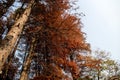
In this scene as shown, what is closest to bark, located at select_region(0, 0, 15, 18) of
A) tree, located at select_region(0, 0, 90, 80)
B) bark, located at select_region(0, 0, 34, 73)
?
tree, located at select_region(0, 0, 90, 80)

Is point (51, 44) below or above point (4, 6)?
below

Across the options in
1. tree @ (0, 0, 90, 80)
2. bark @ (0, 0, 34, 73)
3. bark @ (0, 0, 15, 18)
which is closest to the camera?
bark @ (0, 0, 34, 73)

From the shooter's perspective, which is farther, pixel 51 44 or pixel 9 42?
pixel 51 44

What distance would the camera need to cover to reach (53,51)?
68.2ft

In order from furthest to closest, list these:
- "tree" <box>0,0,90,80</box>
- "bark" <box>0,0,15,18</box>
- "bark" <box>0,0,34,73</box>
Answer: "bark" <box>0,0,15,18</box>, "tree" <box>0,0,90,80</box>, "bark" <box>0,0,34,73</box>

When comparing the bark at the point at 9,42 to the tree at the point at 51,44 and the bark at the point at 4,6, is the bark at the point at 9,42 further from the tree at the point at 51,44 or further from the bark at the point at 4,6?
the bark at the point at 4,6

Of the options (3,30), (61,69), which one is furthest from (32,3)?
(61,69)

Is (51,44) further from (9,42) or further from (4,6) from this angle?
(9,42)

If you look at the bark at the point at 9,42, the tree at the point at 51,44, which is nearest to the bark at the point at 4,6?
the tree at the point at 51,44

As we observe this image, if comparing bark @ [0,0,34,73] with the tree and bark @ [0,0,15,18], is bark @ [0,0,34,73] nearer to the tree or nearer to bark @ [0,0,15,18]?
the tree

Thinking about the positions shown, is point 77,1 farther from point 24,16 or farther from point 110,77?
point 110,77

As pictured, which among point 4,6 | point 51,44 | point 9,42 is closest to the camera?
point 9,42

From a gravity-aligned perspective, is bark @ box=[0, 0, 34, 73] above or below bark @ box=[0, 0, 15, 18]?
below

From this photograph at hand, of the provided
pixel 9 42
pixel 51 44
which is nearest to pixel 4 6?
pixel 51 44
